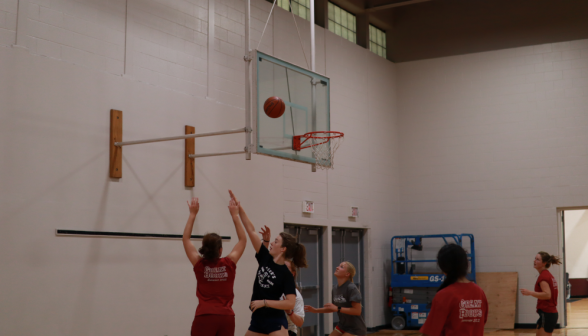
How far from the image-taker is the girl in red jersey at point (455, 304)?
3432mm

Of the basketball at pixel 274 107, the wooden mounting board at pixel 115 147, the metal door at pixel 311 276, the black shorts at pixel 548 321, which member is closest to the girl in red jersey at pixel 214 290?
the basketball at pixel 274 107

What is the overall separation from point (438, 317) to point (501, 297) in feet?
32.5

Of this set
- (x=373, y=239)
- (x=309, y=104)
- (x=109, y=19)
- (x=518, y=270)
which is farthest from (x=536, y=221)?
(x=109, y=19)

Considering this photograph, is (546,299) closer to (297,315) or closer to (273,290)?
(297,315)

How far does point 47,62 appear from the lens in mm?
6805

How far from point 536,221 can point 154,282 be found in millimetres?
8459

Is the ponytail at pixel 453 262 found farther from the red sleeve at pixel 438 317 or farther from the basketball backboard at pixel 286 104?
the basketball backboard at pixel 286 104

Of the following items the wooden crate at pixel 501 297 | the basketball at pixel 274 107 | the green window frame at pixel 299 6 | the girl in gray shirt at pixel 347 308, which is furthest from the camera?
the wooden crate at pixel 501 297

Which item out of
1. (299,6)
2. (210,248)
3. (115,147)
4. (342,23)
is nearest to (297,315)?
(210,248)

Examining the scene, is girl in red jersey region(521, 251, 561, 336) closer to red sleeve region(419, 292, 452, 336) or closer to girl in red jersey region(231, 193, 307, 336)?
girl in red jersey region(231, 193, 307, 336)

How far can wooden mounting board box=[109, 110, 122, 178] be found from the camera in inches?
292

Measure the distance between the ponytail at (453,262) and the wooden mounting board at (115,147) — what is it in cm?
503

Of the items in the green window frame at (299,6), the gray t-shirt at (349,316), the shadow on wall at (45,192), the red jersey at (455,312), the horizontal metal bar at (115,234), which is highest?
the green window frame at (299,6)

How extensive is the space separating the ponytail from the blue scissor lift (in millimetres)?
8838
